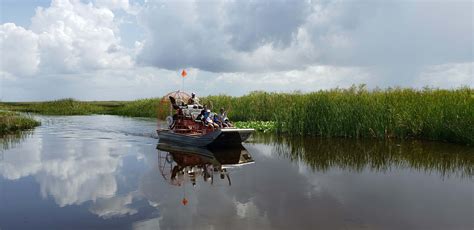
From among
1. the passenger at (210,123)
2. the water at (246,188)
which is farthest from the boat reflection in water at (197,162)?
the passenger at (210,123)

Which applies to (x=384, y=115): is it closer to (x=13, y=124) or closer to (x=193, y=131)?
(x=193, y=131)

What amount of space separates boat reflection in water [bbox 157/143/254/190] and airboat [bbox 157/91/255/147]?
32 cm

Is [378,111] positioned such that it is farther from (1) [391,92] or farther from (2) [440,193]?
(2) [440,193]

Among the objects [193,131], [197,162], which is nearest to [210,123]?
[193,131]

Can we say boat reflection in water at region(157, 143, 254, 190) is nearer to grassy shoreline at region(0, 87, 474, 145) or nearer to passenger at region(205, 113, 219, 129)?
passenger at region(205, 113, 219, 129)

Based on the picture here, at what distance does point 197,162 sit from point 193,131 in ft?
13.0

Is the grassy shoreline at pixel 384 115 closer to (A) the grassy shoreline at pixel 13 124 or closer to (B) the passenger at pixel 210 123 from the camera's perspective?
(B) the passenger at pixel 210 123

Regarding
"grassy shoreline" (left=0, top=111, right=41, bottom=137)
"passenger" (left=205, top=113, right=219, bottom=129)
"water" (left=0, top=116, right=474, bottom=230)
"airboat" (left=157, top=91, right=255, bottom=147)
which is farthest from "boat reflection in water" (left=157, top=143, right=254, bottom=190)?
"grassy shoreline" (left=0, top=111, right=41, bottom=137)

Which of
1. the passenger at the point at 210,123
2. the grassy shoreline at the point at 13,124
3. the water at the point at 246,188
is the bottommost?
the water at the point at 246,188

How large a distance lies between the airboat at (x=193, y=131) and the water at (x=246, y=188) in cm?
55

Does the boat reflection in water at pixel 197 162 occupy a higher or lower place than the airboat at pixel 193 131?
lower

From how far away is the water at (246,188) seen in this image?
8.10m

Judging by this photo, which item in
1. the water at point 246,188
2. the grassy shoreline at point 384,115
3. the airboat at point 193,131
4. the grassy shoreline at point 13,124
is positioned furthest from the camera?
the grassy shoreline at point 13,124

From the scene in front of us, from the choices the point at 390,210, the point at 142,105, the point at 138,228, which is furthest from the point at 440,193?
the point at 142,105
